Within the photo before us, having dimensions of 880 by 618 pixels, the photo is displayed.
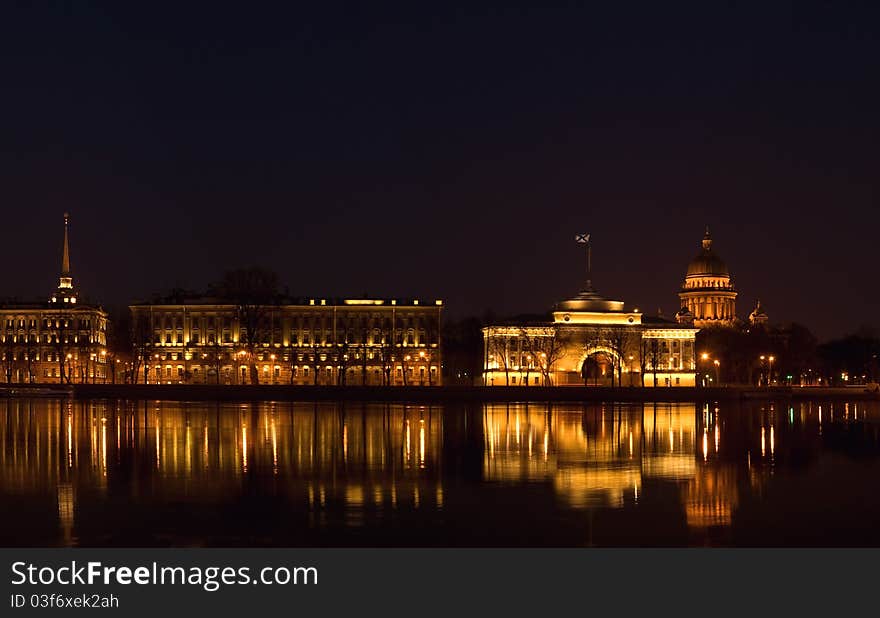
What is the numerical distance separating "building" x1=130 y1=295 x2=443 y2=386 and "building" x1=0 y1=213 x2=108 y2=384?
11110 millimetres

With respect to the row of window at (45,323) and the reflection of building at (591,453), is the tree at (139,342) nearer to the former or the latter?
the row of window at (45,323)

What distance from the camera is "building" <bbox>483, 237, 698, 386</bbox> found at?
475ft

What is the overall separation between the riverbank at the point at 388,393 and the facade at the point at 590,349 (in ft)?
117

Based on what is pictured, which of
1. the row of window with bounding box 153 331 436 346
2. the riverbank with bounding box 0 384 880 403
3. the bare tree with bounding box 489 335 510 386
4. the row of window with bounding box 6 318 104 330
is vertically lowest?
the riverbank with bounding box 0 384 880 403

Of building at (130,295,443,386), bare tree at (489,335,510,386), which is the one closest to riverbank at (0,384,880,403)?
bare tree at (489,335,510,386)

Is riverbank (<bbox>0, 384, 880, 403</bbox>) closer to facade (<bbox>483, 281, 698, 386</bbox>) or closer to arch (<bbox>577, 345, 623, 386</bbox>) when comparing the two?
facade (<bbox>483, 281, 698, 386</bbox>)

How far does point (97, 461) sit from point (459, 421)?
91.0 ft

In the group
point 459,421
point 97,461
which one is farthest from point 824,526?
point 459,421

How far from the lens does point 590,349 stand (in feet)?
486

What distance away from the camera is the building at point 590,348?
144750 mm

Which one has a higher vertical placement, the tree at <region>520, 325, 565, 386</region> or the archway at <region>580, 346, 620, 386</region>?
the tree at <region>520, 325, 565, 386</region>

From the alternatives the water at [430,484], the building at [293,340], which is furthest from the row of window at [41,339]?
the water at [430,484]
